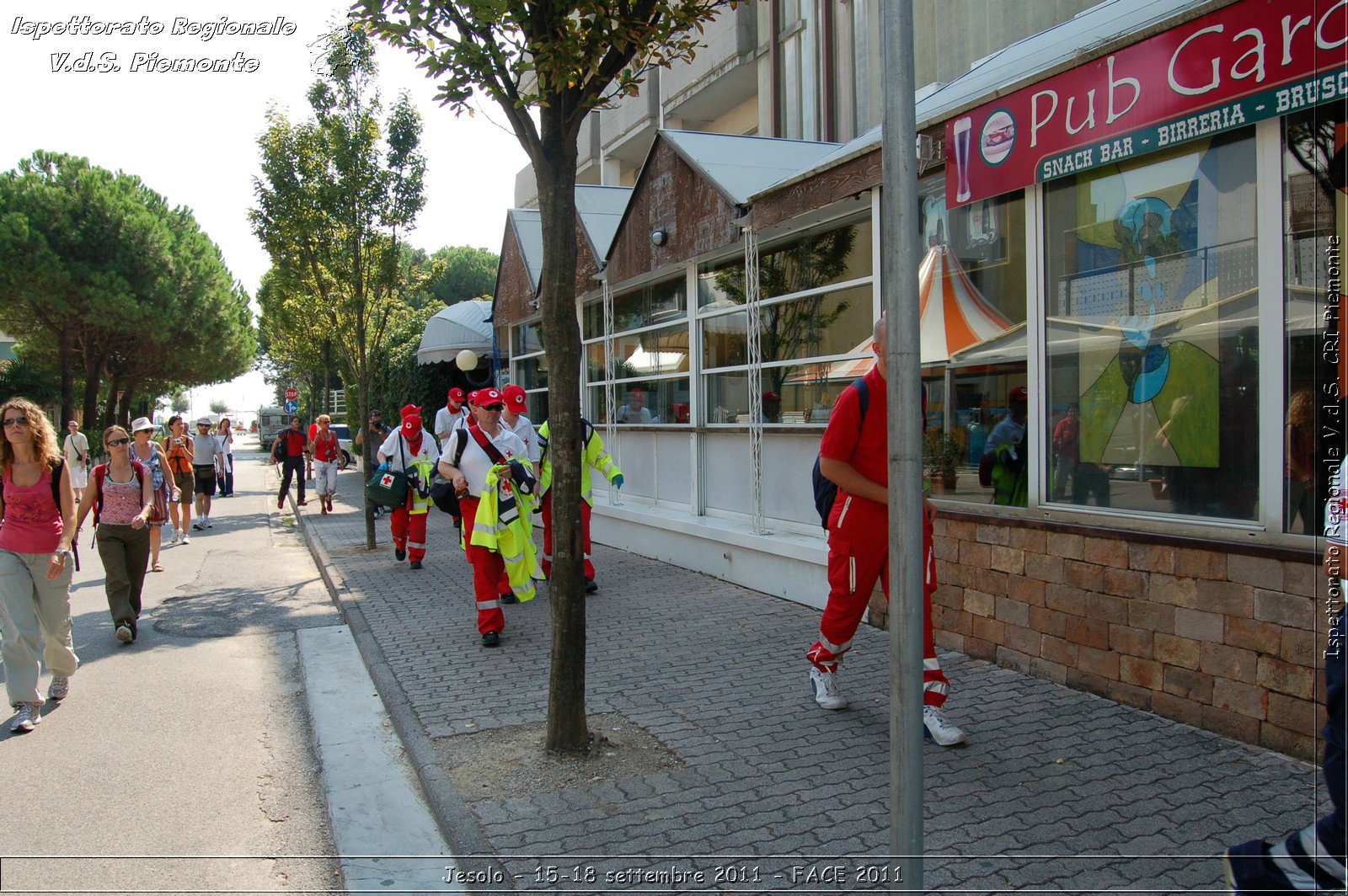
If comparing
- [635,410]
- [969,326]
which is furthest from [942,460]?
[635,410]

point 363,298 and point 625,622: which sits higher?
point 363,298

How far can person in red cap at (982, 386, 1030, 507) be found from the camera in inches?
Result: 225

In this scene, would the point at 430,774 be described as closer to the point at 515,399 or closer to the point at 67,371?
the point at 515,399

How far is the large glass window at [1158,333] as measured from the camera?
4465 millimetres

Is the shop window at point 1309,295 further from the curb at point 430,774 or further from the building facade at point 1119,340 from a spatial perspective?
the curb at point 430,774

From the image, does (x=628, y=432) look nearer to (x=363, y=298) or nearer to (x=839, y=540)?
(x=363, y=298)

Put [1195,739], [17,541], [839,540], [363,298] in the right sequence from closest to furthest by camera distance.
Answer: [1195,739] < [839,540] < [17,541] < [363,298]

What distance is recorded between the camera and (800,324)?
816 cm

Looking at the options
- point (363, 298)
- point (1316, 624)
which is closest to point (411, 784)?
point (1316, 624)

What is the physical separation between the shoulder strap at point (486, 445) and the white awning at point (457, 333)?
1078cm

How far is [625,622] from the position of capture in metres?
7.37

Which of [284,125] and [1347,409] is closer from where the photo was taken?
[1347,409]

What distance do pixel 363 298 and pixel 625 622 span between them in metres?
7.39

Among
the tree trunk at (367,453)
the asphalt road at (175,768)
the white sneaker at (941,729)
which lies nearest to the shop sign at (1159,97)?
the white sneaker at (941,729)
